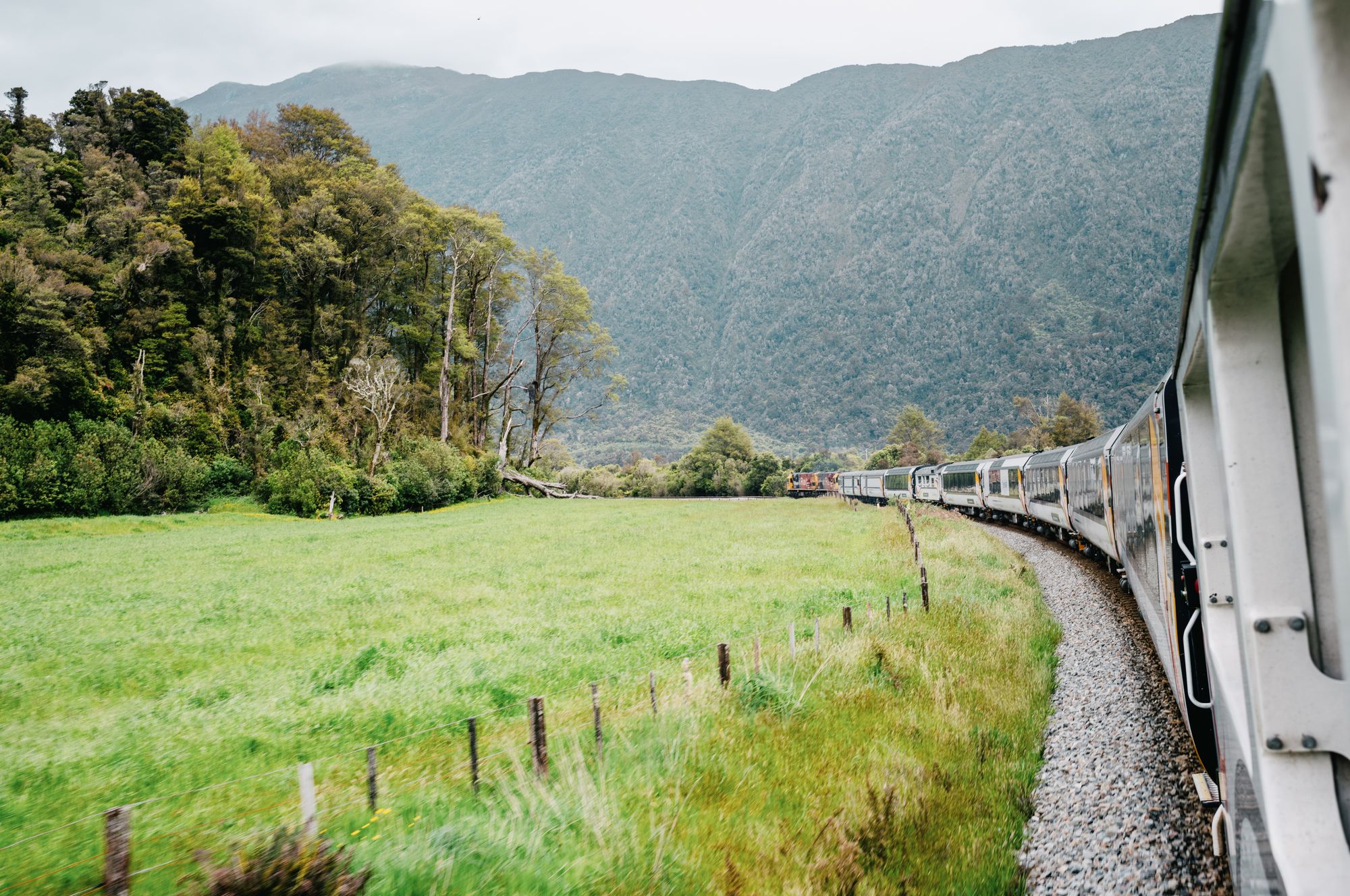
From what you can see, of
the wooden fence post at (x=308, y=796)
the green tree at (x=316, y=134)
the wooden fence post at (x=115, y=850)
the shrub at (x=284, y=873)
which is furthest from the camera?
the green tree at (x=316, y=134)

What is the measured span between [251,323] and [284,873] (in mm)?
53931

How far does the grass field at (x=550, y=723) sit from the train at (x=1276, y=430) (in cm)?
Answer: 282

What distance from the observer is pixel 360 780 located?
7000 millimetres

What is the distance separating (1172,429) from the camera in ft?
17.4

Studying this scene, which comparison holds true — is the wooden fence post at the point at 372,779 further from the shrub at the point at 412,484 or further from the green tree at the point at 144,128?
the green tree at the point at 144,128

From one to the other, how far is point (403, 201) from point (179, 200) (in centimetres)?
1452

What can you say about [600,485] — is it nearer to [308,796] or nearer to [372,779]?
[372,779]

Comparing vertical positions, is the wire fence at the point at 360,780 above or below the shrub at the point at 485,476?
below

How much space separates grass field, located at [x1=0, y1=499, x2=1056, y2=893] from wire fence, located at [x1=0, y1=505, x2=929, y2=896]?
6 centimetres

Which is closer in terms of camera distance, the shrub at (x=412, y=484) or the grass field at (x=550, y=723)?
the grass field at (x=550, y=723)

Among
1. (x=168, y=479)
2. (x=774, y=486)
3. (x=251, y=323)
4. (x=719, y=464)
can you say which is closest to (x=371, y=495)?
(x=168, y=479)

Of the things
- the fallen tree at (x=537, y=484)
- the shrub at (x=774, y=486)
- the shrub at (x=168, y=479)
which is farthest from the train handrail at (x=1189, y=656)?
the shrub at (x=774, y=486)

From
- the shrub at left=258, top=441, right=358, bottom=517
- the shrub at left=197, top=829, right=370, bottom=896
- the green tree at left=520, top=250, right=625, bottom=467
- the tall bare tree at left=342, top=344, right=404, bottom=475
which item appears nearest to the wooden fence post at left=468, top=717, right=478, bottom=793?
the shrub at left=197, top=829, right=370, bottom=896

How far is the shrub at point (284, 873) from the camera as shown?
4.07m
